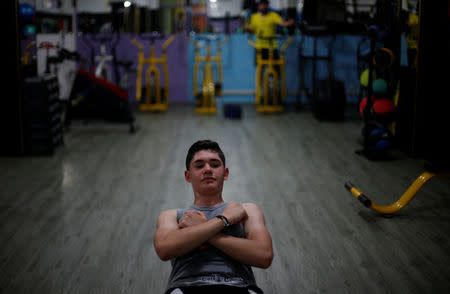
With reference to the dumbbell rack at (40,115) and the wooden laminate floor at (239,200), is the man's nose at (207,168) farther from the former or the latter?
the dumbbell rack at (40,115)

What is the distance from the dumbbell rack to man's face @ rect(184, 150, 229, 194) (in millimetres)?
3108

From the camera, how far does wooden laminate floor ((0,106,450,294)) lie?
81.4 inches

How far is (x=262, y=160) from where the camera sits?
4.27 metres

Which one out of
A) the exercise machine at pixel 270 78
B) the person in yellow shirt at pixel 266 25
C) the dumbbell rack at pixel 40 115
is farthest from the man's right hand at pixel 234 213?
the person in yellow shirt at pixel 266 25

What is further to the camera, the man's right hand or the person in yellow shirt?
the person in yellow shirt

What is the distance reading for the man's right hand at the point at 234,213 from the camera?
4.51 ft

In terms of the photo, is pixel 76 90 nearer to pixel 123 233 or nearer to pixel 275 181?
pixel 275 181

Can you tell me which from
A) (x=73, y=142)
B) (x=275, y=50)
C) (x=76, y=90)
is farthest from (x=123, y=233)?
(x=275, y=50)

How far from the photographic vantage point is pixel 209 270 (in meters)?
1.35

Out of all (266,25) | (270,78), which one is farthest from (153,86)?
(266,25)

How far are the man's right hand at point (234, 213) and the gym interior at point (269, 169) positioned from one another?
2.27ft

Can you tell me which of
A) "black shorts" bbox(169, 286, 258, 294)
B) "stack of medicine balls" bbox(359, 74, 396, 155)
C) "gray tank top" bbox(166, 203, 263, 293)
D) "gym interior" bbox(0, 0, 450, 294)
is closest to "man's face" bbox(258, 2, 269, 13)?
"gym interior" bbox(0, 0, 450, 294)

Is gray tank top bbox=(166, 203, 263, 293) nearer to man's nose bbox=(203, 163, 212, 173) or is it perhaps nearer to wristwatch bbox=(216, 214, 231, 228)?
wristwatch bbox=(216, 214, 231, 228)

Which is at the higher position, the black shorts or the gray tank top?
the gray tank top
